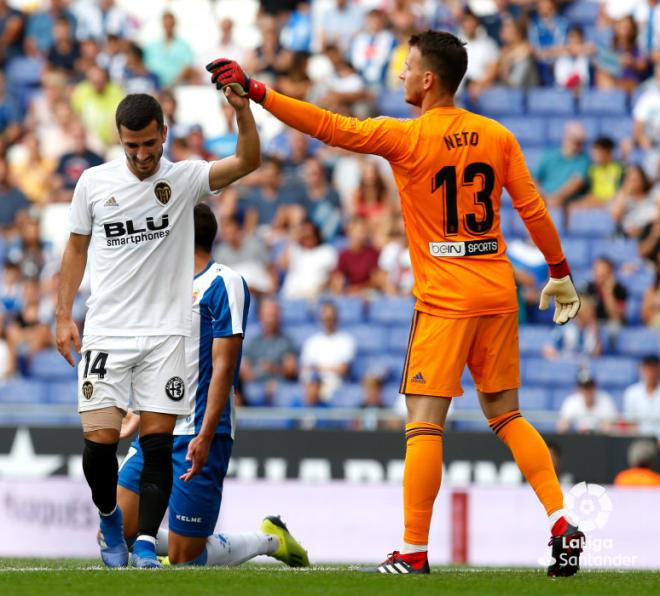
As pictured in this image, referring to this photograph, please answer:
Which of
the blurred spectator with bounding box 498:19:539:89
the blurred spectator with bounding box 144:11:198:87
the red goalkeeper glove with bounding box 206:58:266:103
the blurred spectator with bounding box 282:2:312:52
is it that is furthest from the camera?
the blurred spectator with bounding box 144:11:198:87

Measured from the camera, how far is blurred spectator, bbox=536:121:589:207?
14.6m

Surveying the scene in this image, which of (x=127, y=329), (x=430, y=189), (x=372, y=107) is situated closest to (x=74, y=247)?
(x=127, y=329)

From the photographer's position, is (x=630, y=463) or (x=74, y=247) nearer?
(x=74, y=247)

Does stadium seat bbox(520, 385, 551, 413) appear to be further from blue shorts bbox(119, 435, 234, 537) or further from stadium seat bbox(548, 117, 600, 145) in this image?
blue shorts bbox(119, 435, 234, 537)

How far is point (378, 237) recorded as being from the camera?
14.5m

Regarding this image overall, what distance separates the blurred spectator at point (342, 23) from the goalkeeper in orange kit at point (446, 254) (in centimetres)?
1086

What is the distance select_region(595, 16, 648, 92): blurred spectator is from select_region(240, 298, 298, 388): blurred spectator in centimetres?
468

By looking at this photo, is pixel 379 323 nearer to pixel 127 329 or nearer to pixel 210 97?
pixel 210 97

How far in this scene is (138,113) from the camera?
6180 millimetres

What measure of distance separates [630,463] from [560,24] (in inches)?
247

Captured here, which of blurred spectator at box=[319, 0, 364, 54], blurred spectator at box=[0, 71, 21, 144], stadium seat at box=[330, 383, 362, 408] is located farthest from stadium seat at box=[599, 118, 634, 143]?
blurred spectator at box=[0, 71, 21, 144]

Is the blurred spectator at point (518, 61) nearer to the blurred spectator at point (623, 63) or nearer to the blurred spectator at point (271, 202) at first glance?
the blurred spectator at point (623, 63)

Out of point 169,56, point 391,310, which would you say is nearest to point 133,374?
point 391,310

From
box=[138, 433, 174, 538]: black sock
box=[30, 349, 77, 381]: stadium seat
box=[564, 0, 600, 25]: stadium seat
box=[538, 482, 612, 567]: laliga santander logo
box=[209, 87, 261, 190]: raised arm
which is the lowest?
box=[538, 482, 612, 567]: laliga santander logo
